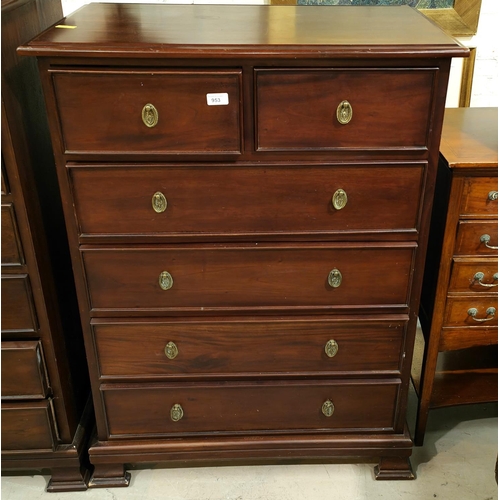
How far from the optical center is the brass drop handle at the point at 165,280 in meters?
1.65

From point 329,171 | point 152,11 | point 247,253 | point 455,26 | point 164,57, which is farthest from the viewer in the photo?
point 455,26

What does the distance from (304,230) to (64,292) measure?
0.82 metres

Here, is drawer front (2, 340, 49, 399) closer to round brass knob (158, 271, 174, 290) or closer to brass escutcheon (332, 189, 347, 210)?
round brass knob (158, 271, 174, 290)

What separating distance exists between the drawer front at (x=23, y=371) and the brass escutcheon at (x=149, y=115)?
760 millimetres

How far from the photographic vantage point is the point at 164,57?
137cm

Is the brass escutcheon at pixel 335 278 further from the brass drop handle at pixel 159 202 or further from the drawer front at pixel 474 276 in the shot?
the brass drop handle at pixel 159 202

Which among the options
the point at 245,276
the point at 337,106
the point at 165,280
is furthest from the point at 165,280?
the point at 337,106

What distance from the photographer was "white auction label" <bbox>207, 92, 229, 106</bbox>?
1.41 meters

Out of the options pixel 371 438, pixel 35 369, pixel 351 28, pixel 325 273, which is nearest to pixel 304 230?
pixel 325 273

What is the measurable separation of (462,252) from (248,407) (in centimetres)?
82

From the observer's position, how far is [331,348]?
1778mm

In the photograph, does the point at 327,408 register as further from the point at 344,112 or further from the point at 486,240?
the point at 344,112

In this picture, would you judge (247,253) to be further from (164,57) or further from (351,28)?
A: (351,28)

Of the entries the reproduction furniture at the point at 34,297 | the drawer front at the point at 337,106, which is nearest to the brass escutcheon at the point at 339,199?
the drawer front at the point at 337,106
